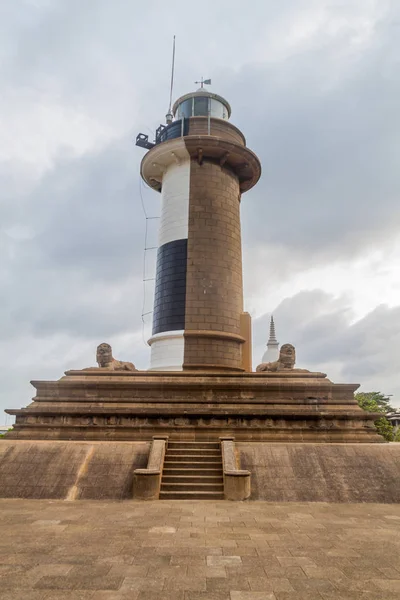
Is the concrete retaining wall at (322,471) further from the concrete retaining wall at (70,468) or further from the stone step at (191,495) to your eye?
the concrete retaining wall at (70,468)

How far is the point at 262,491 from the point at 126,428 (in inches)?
190

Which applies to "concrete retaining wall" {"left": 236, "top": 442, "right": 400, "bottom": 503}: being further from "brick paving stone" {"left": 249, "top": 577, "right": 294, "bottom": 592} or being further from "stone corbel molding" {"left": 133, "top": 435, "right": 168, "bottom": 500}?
"brick paving stone" {"left": 249, "top": 577, "right": 294, "bottom": 592}

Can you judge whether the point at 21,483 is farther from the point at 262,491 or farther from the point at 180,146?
the point at 180,146

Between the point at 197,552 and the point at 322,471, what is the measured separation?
555 centimetres

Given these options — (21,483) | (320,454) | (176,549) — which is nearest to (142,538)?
(176,549)

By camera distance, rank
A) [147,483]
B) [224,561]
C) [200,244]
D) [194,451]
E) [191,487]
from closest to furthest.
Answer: [224,561] → [147,483] → [191,487] → [194,451] → [200,244]

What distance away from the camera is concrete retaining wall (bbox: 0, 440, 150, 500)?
9.41 metres

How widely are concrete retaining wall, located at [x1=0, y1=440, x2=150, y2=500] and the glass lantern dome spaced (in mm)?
16984

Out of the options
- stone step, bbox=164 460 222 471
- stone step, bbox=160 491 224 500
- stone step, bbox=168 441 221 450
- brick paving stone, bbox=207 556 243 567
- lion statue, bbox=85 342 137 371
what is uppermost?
lion statue, bbox=85 342 137 371

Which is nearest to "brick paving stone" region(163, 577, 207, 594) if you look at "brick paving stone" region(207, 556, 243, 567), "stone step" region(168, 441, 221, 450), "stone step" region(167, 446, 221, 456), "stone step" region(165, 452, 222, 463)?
"brick paving stone" region(207, 556, 243, 567)

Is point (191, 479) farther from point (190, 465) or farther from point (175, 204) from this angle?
point (175, 204)

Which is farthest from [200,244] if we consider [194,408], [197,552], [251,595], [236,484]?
[251,595]

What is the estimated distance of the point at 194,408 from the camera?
12891mm

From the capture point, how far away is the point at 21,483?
9711 millimetres
